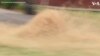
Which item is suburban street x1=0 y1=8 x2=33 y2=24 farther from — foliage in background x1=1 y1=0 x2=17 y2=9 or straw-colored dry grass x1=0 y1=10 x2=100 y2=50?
foliage in background x1=1 y1=0 x2=17 y2=9

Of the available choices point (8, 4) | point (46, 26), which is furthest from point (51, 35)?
point (8, 4)

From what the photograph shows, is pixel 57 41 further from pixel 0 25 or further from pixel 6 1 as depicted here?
pixel 6 1

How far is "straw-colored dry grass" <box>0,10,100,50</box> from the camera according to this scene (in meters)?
8.67

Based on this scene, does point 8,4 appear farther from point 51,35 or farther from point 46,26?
point 51,35

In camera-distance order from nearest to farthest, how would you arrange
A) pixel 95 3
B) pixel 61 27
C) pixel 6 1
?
pixel 61 27, pixel 95 3, pixel 6 1

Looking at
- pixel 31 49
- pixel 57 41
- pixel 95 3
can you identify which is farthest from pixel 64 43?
pixel 95 3

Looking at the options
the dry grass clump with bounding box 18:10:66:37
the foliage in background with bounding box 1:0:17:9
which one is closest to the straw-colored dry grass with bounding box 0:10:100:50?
the dry grass clump with bounding box 18:10:66:37

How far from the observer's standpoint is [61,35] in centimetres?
968

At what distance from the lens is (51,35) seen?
Result: 962cm

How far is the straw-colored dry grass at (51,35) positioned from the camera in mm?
8672

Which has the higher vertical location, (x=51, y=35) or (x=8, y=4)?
(x=8, y=4)

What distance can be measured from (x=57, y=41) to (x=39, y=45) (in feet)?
2.36

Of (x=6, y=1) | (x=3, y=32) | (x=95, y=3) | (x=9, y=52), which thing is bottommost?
(x=9, y=52)

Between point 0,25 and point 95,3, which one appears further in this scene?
point 95,3
